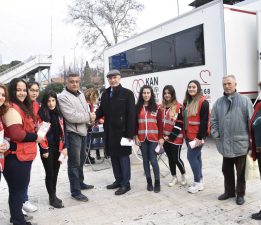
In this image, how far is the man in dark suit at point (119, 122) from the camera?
4.70 metres

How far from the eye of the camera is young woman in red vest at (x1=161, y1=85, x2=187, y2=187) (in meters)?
4.88

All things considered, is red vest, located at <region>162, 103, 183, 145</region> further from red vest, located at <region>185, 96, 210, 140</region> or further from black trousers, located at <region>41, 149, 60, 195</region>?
black trousers, located at <region>41, 149, 60, 195</region>

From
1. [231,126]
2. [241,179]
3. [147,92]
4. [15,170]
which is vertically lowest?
[241,179]

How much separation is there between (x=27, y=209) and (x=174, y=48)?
19.2 feet

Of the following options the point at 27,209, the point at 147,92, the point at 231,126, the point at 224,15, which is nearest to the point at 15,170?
the point at 27,209

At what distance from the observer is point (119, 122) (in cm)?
472

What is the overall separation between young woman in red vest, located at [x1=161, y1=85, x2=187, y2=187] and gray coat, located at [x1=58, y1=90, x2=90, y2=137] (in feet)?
4.09

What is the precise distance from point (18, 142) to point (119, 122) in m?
1.76

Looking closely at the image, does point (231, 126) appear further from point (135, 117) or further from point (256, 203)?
point (135, 117)

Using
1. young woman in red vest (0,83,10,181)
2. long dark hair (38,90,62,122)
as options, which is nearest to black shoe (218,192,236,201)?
long dark hair (38,90,62,122)

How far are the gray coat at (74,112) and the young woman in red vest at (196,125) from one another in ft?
4.78

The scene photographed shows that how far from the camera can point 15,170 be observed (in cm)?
327

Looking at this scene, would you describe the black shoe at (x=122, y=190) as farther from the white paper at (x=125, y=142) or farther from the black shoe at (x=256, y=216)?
the black shoe at (x=256, y=216)

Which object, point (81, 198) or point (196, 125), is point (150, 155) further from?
point (81, 198)
